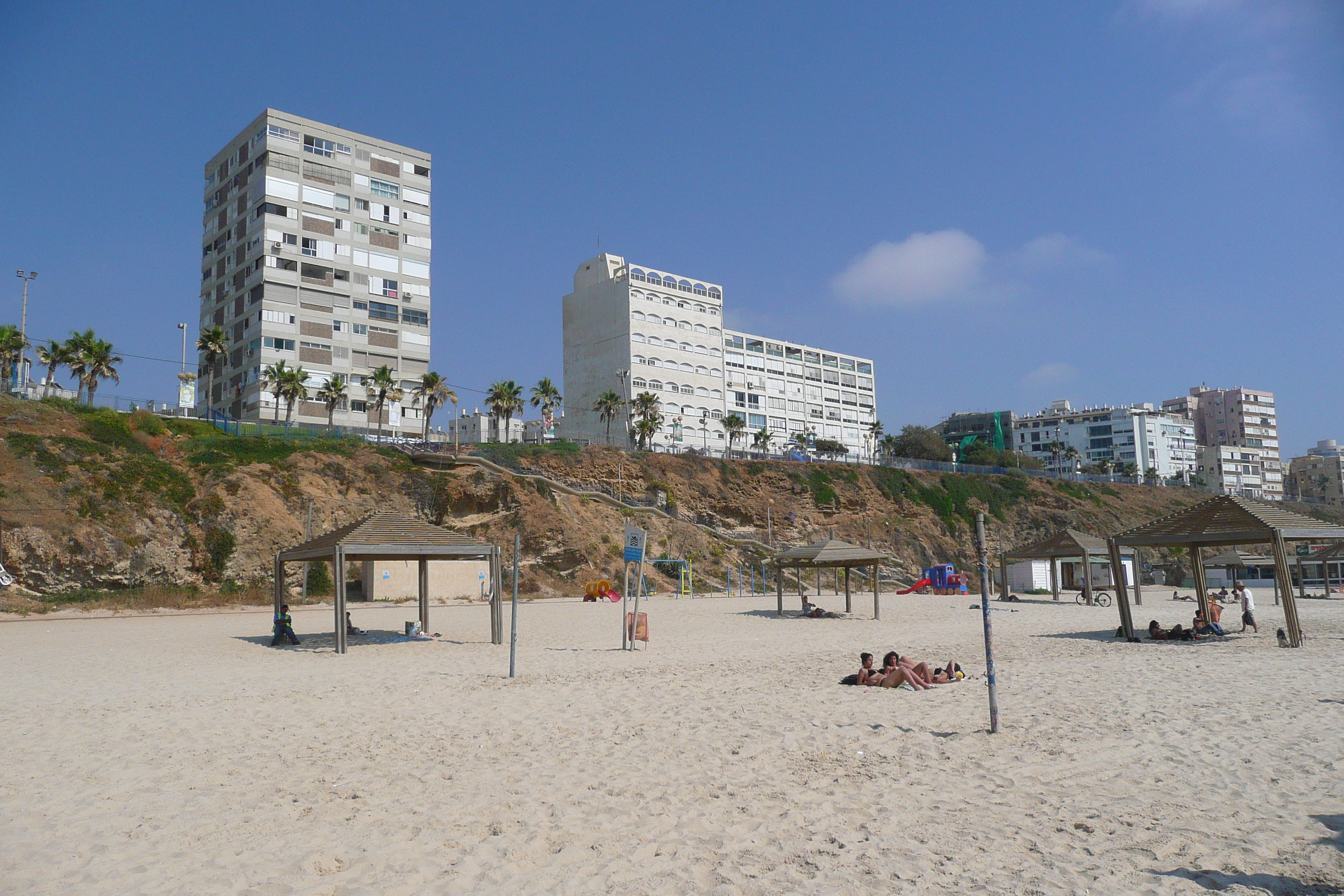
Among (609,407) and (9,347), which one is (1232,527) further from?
(609,407)

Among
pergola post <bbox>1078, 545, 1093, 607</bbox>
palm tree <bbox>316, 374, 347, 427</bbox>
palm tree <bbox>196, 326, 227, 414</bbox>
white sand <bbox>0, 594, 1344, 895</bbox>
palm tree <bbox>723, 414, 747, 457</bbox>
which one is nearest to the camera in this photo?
white sand <bbox>0, 594, 1344, 895</bbox>

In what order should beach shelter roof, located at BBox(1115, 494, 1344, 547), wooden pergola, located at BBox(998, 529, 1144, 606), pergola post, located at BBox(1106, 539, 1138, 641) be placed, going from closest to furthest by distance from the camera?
beach shelter roof, located at BBox(1115, 494, 1344, 547), pergola post, located at BBox(1106, 539, 1138, 641), wooden pergola, located at BBox(998, 529, 1144, 606)

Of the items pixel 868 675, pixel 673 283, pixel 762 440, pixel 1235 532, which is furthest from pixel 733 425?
pixel 868 675

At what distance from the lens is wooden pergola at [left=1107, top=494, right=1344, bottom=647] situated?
652 inches

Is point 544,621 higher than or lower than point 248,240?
lower

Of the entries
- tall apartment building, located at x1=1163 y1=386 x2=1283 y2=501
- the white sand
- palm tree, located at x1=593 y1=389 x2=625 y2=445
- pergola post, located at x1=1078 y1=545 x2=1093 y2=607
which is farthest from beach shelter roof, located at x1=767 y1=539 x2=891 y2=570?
tall apartment building, located at x1=1163 y1=386 x2=1283 y2=501

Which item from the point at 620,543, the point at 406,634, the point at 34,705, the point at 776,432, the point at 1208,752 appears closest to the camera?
the point at 1208,752

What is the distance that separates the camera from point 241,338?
6550 centimetres

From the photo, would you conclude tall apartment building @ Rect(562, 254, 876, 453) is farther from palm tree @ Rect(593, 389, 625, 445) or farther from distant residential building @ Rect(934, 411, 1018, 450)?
distant residential building @ Rect(934, 411, 1018, 450)

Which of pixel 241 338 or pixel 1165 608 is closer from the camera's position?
pixel 1165 608

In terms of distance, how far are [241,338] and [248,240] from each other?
7732 millimetres

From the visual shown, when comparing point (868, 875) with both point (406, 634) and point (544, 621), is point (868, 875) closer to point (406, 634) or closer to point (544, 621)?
point (406, 634)

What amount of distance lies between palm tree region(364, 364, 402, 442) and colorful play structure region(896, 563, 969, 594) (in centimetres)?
3368

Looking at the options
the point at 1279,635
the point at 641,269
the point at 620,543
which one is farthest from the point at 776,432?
the point at 1279,635
